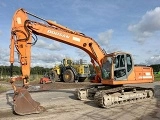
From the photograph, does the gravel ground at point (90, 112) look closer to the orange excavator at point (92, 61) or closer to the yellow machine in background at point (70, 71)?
the orange excavator at point (92, 61)

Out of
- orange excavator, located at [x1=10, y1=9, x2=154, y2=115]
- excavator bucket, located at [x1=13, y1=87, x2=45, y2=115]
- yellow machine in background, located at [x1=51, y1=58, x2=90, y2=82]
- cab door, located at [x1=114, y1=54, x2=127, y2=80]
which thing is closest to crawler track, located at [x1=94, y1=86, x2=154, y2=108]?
orange excavator, located at [x1=10, y1=9, x2=154, y2=115]

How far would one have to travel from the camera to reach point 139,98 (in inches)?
602

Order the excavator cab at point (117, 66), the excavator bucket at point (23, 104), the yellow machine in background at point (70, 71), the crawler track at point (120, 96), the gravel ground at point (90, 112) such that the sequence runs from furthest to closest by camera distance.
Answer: the yellow machine in background at point (70, 71) → the excavator cab at point (117, 66) → the crawler track at point (120, 96) → the excavator bucket at point (23, 104) → the gravel ground at point (90, 112)

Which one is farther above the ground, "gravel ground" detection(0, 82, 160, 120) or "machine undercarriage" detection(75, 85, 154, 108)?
"machine undercarriage" detection(75, 85, 154, 108)

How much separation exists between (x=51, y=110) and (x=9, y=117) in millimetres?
2020

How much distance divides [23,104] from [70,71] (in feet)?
70.8

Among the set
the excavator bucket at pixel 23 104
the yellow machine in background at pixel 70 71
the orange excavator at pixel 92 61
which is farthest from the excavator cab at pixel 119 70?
the yellow machine in background at pixel 70 71

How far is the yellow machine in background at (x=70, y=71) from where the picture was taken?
33.1m

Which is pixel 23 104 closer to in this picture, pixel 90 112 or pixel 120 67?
pixel 90 112

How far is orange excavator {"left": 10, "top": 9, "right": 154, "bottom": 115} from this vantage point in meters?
12.0

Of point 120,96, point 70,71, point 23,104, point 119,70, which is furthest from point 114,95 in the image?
point 70,71

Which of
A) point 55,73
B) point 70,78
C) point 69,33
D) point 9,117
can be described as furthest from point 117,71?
point 55,73

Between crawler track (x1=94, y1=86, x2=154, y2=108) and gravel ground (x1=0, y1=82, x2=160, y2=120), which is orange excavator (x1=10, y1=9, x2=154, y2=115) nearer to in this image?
crawler track (x1=94, y1=86, x2=154, y2=108)

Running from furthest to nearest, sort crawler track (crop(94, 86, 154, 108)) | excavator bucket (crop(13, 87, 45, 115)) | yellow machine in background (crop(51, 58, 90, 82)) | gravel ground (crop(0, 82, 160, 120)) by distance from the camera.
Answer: yellow machine in background (crop(51, 58, 90, 82)) < crawler track (crop(94, 86, 154, 108)) < excavator bucket (crop(13, 87, 45, 115)) < gravel ground (crop(0, 82, 160, 120))
